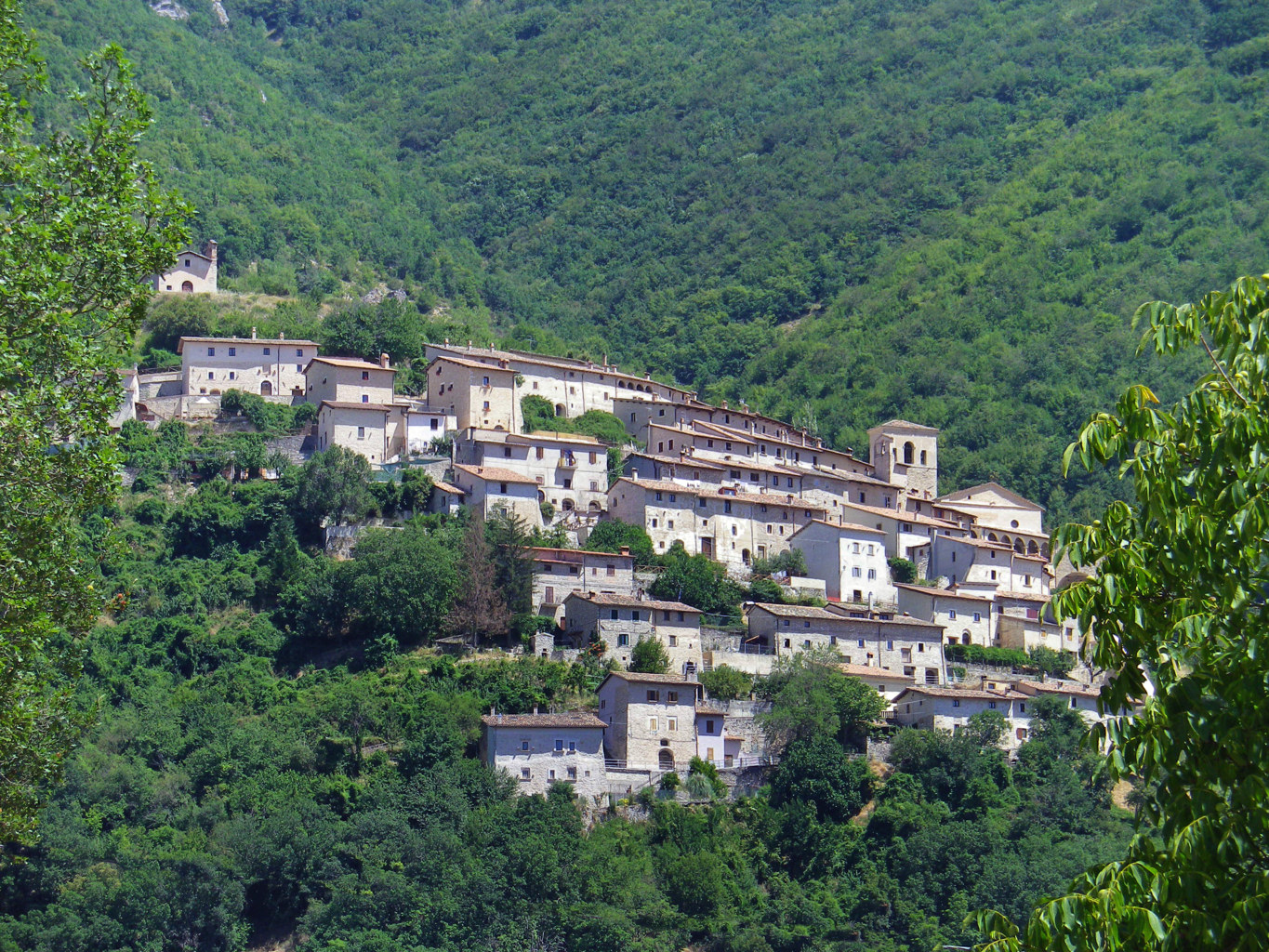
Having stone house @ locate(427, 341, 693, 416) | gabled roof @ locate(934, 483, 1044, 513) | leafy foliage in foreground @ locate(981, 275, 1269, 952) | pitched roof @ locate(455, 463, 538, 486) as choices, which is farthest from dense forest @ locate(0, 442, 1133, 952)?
leafy foliage in foreground @ locate(981, 275, 1269, 952)

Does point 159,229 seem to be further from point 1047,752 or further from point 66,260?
point 1047,752

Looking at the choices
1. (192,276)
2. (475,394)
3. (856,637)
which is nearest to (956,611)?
(856,637)

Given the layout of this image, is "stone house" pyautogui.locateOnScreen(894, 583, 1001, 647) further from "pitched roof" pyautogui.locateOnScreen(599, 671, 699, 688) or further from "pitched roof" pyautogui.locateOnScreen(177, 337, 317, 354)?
"pitched roof" pyautogui.locateOnScreen(177, 337, 317, 354)

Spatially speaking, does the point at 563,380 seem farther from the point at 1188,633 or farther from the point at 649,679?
the point at 1188,633

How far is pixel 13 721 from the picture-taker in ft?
63.3

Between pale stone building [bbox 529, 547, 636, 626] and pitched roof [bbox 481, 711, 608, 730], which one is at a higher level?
pale stone building [bbox 529, 547, 636, 626]

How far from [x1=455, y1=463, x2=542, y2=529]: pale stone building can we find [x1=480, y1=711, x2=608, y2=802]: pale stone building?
1384cm

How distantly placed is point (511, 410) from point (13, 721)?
57.9m

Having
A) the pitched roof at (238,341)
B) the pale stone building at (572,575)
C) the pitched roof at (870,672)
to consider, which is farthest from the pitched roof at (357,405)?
the pitched roof at (870,672)

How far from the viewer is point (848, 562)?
70.1 meters

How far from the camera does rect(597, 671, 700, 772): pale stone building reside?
5566 cm

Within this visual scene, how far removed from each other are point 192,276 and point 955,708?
5636cm

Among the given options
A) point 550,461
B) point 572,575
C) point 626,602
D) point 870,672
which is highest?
point 550,461

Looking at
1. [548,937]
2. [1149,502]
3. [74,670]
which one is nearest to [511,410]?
[548,937]
